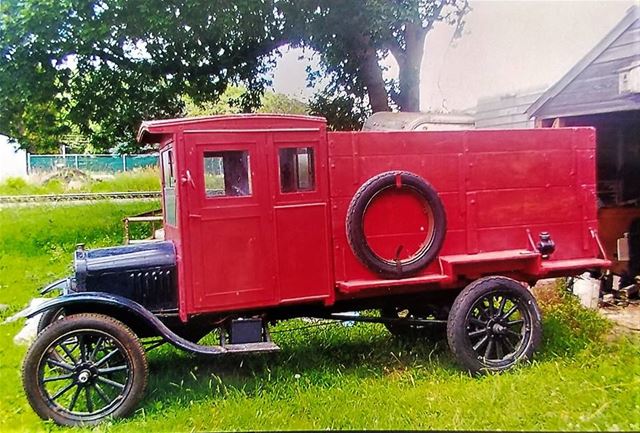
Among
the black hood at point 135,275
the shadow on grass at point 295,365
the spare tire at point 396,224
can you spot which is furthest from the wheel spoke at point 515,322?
the black hood at point 135,275

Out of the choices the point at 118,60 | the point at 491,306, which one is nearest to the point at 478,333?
the point at 491,306

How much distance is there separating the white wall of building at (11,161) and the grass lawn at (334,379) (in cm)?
19

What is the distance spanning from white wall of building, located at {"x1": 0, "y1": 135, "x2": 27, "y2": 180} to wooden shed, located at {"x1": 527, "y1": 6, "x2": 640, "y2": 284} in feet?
9.57

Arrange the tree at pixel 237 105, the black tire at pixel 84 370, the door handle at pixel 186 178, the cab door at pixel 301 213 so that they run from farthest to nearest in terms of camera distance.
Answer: the tree at pixel 237 105, the cab door at pixel 301 213, the door handle at pixel 186 178, the black tire at pixel 84 370

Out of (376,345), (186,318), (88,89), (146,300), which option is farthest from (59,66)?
(376,345)

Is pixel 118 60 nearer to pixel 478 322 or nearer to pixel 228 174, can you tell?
pixel 228 174

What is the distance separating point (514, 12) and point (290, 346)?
6.92 feet

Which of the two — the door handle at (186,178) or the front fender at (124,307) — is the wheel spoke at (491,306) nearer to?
the front fender at (124,307)

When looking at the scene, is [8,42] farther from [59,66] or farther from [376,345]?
[376,345]

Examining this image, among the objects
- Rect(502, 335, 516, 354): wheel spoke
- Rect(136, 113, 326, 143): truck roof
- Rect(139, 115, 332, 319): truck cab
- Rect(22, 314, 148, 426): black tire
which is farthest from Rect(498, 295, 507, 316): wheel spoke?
Rect(22, 314, 148, 426): black tire

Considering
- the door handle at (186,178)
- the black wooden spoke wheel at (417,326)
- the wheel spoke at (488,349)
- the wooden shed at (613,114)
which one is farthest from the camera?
the black wooden spoke wheel at (417,326)

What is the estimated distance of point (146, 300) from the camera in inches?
100

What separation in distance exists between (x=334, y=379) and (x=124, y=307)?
1027 mm

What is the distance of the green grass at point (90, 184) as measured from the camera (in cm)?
257
